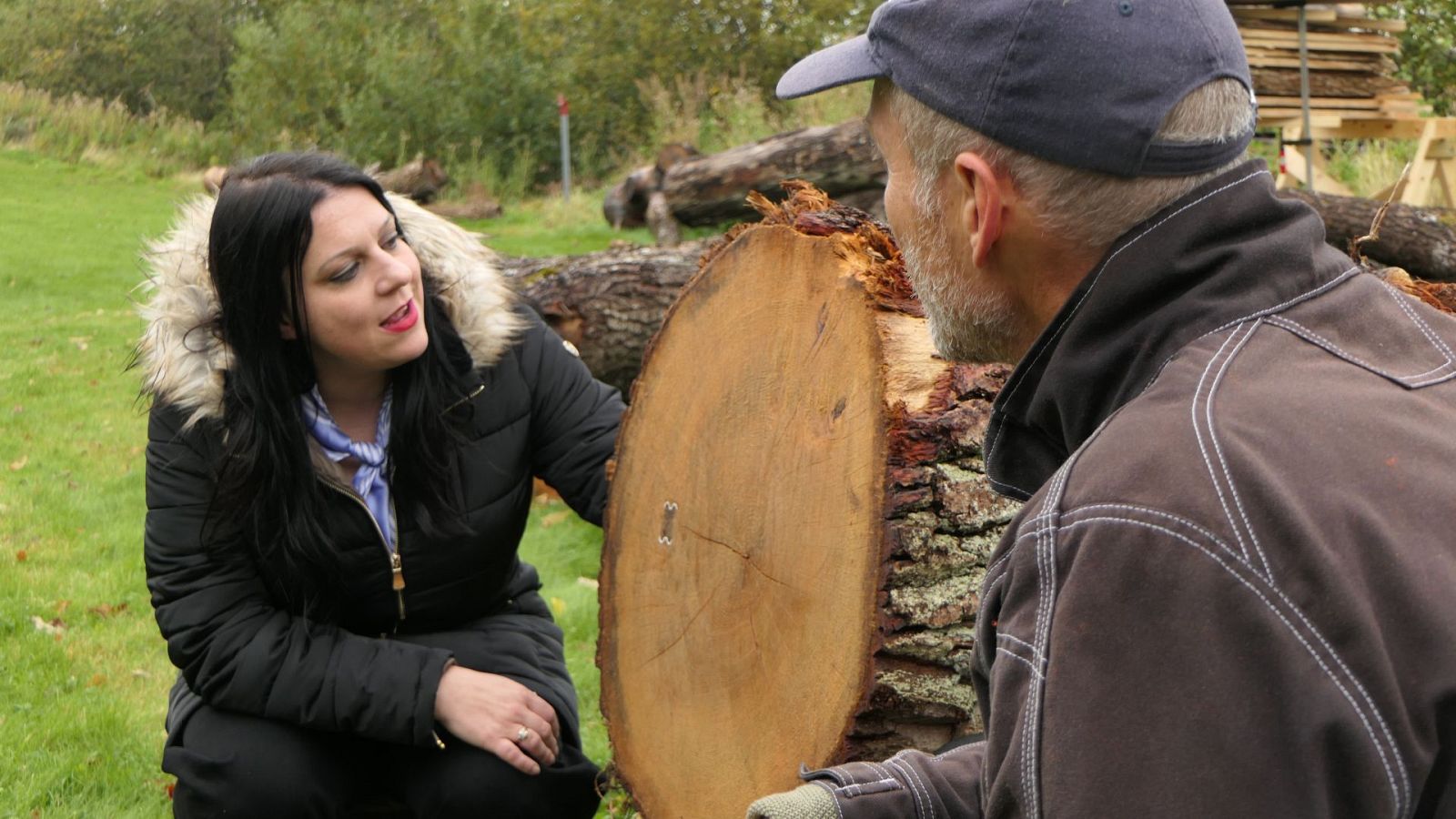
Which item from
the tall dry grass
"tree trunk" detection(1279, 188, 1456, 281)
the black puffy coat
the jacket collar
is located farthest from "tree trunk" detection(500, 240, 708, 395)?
the tall dry grass

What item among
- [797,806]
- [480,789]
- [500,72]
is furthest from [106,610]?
[500,72]

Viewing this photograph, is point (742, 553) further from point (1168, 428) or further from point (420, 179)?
point (420, 179)

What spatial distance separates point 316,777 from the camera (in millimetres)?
2631

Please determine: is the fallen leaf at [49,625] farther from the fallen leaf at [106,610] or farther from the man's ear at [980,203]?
the man's ear at [980,203]

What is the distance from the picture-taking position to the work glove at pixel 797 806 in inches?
69.4

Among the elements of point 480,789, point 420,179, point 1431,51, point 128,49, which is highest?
point 480,789

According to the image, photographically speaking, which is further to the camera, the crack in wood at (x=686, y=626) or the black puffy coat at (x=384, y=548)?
the black puffy coat at (x=384, y=548)

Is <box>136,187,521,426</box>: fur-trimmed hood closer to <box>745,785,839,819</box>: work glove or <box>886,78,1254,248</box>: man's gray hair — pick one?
<box>745,785,839,819</box>: work glove

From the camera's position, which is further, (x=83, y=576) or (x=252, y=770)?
(x=83, y=576)

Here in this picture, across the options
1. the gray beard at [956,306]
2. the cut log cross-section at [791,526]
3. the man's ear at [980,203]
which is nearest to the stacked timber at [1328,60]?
the cut log cross-section at [791,526]

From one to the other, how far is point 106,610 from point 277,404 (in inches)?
89.5

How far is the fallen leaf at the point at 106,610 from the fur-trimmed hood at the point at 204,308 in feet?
6.47

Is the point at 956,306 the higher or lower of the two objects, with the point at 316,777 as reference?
higher

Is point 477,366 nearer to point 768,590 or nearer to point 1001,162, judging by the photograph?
point 768,590
